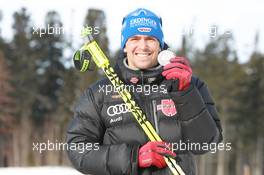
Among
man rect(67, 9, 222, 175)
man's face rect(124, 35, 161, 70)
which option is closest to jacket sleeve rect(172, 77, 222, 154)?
man rect(67, 9, 222, 175)

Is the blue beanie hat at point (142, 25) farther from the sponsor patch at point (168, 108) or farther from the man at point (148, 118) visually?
the sponsor patch at point (168, 108)

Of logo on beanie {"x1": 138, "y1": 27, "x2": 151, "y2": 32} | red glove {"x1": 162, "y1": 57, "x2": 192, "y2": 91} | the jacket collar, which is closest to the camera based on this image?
red glove {"x1": 162, "y1": 57, "x2": 192, "y2": 91}

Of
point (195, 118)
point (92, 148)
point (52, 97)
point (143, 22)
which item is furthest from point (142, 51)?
point (52, 97)

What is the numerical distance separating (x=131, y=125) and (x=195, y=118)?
34 centimetres

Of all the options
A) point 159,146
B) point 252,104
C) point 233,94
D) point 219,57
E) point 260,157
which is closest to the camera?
point 159,146

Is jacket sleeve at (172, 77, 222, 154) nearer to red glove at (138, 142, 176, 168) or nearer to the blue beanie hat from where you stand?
red glove at (138, 142, 176, 168)

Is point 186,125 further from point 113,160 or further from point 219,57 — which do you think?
point 219,57

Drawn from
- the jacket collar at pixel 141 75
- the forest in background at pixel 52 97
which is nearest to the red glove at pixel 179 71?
the jacket collar at pixel 141 75

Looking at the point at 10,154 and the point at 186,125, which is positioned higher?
the point at 186,125

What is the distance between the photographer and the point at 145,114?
2836mm

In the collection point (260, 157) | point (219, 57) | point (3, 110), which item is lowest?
point (260, 157)

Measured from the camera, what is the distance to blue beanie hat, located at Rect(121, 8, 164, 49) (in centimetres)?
301

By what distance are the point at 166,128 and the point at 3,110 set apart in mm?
35348

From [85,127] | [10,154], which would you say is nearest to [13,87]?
[10,154]
